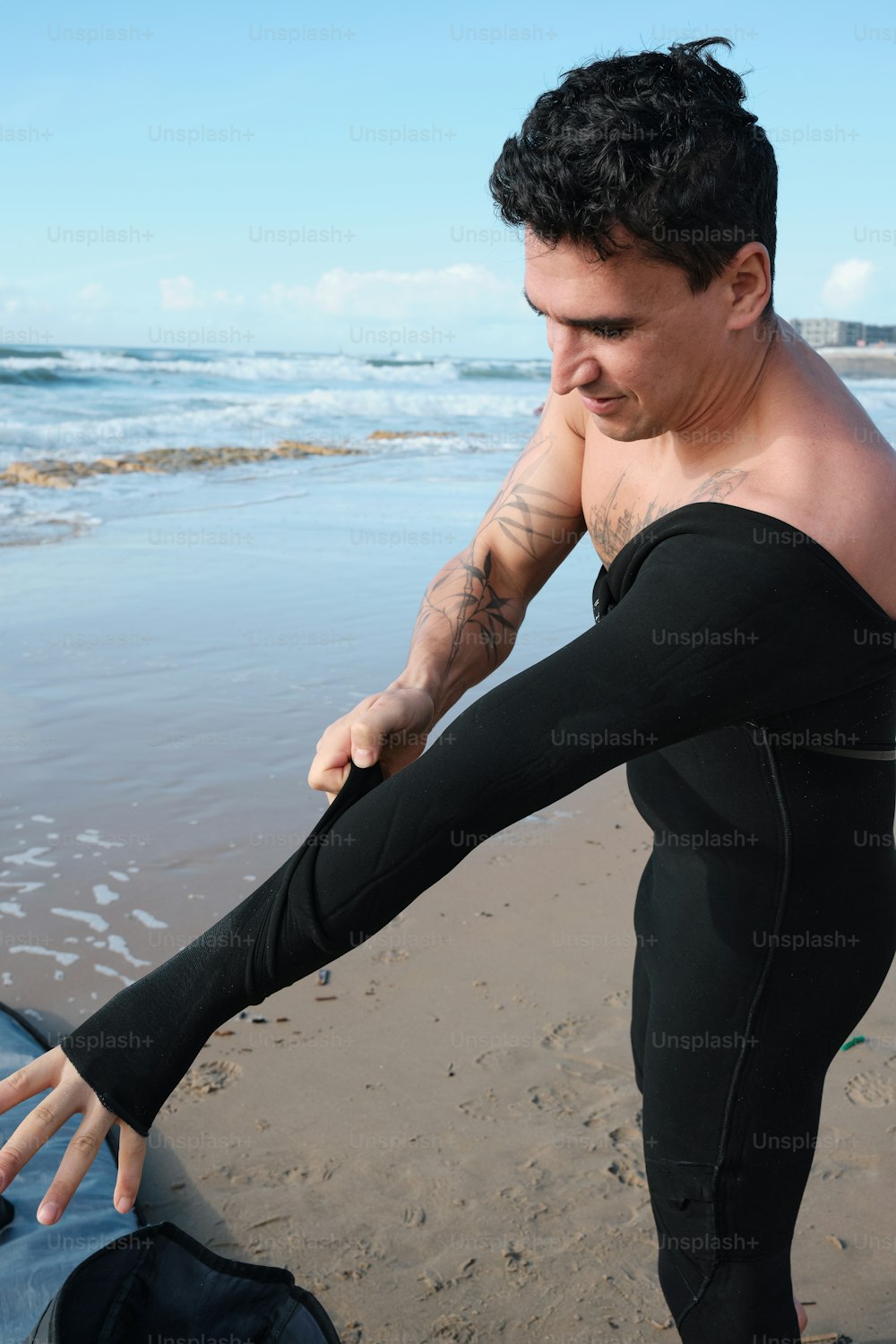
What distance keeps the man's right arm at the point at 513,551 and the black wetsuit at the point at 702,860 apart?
31 centimetres

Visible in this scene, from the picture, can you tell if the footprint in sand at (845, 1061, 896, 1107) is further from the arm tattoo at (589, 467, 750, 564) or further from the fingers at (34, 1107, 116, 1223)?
the fingers at (34, 1107, 116, 1223)

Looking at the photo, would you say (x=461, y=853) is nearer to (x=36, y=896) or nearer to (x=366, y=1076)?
(x=366, y=1076)

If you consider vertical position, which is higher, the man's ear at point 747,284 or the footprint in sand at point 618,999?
the man's ear at point 747,284

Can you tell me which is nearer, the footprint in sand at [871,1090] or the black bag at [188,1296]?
the black bag at [188,1296]

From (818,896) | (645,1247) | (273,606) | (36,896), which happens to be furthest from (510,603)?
(273,606)

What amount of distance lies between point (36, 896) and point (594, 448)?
2709 mm

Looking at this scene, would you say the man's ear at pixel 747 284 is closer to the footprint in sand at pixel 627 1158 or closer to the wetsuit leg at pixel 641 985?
the wetsuit leg at pixel 641 985

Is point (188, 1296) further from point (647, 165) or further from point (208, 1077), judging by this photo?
point (647, 165)

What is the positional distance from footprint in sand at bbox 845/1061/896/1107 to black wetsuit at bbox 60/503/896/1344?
1289mm

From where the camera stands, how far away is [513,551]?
2.16 m

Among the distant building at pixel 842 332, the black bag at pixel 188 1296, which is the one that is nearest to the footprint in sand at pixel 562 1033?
the black bag at pixel 188 1296

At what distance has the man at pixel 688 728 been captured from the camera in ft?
4.23

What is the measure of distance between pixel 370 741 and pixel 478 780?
1.03 ft

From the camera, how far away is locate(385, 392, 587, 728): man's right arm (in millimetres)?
2066
